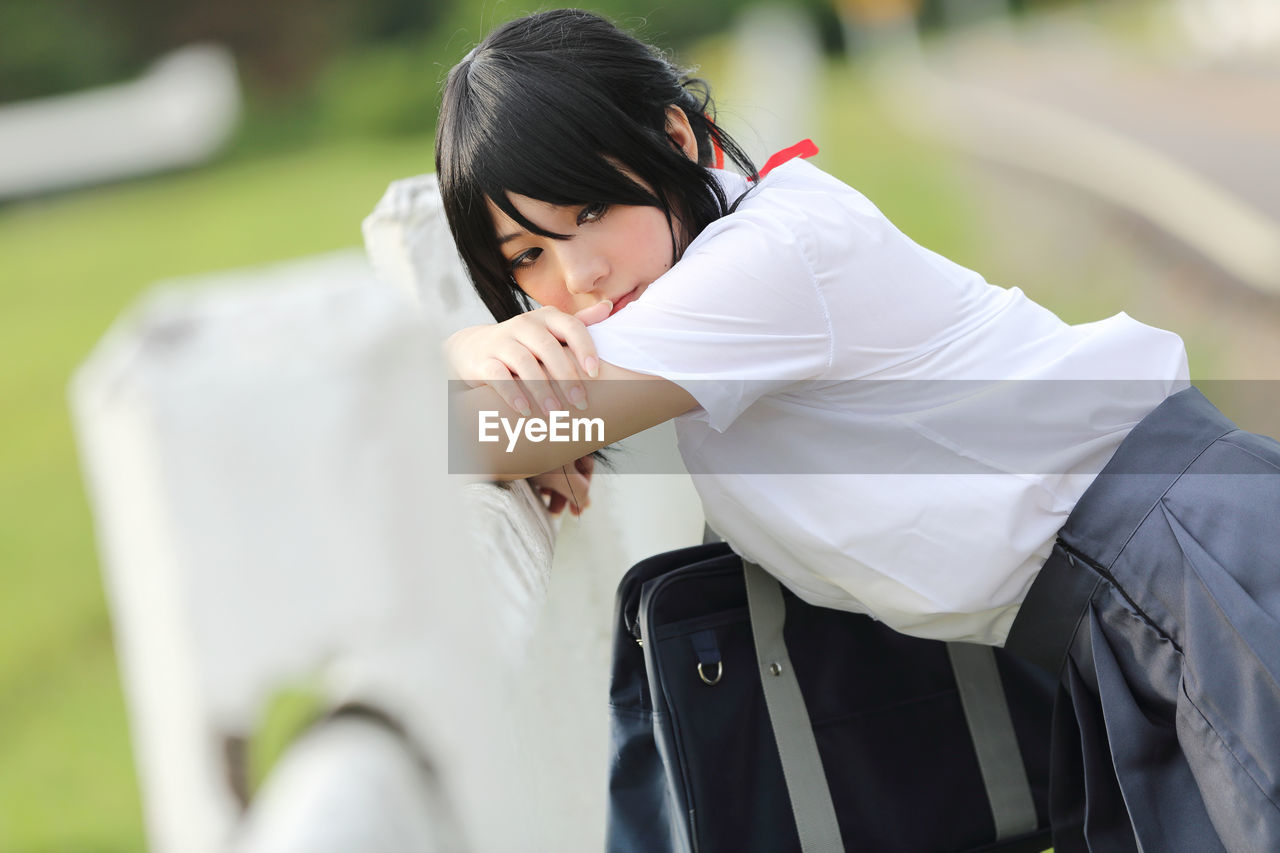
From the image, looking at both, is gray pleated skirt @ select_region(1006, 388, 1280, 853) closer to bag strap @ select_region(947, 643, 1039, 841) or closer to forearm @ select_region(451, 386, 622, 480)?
bag strap @ select_region(947, 643, 1039, 841)

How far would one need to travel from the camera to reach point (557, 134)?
4.36 feet

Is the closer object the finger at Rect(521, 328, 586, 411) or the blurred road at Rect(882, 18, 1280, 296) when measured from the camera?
the finger at Rect(521, 328, 586, 411)

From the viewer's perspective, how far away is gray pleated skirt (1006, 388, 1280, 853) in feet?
3.72

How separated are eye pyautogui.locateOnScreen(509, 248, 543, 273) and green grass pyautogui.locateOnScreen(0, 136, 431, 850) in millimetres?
1923

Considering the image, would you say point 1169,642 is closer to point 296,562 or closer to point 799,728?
point 799,728

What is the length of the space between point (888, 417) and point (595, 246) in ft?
1.21

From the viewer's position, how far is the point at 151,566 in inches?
18.8

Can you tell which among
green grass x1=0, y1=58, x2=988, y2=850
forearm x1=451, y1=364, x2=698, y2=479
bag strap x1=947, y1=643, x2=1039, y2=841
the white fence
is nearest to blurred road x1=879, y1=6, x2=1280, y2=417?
green grass x1=0, y1=58, x2=988, y2=850

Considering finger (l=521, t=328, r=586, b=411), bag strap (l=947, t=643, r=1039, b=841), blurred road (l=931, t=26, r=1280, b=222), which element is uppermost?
finger (l=521, t=328, r=586, b=411)

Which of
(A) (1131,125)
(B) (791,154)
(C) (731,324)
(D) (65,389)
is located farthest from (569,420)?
(A) (1131,125)

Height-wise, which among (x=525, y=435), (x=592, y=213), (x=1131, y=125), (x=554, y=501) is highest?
(x=592, y=213)

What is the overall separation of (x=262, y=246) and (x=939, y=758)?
10.6 m

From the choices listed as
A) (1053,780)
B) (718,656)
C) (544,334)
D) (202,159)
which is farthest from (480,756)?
(202,159)

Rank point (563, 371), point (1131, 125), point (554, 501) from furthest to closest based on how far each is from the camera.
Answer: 1. point (1131, 125)
2. point (554, 501)
3. point (563, 371)
